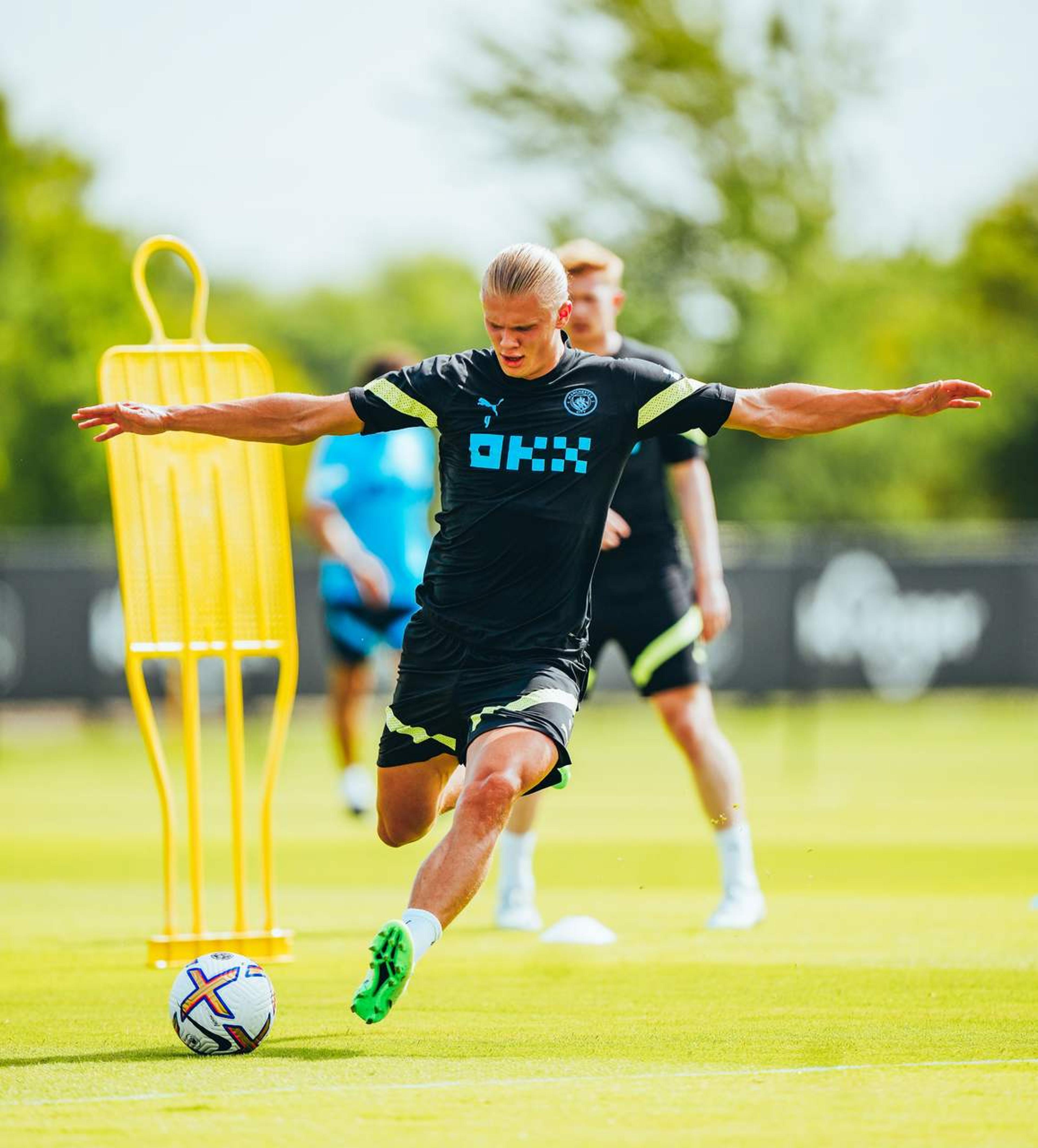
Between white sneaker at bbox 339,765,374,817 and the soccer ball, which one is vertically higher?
the soccer ball

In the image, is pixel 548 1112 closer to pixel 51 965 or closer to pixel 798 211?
pixel 51 965

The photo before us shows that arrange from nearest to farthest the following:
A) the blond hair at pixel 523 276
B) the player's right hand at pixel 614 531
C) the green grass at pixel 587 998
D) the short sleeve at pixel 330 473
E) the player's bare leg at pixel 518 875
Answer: the green grass at pixel 587 998 < the blond hair at pixel 523 276 < the player's right hand at pixel 614 531 < the player's bare leg at pixel 518 875 < the short sleeve at pixel 330 473

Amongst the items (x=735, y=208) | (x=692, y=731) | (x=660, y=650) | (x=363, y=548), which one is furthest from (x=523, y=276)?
(x=735, y=208)

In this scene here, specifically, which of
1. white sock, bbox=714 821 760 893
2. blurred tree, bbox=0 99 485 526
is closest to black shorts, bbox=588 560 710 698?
white sock, bbox=714 821 760 893

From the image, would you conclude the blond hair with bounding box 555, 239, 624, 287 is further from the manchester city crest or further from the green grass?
the green grass

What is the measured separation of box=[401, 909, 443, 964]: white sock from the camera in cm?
546

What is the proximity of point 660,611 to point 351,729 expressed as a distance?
→ 14.8 ft

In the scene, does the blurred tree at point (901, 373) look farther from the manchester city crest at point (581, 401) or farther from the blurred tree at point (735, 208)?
the manchester city crest at point (581, 401)

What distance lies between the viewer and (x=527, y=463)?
605 centimetres

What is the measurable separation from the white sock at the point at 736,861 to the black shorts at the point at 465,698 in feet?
6.85

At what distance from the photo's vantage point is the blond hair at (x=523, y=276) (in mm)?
5836

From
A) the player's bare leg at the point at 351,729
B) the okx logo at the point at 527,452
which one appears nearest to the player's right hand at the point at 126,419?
the okx logo at the point at 527,452

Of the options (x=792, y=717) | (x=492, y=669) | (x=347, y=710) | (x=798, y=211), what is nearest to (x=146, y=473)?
(x=492, y=669)

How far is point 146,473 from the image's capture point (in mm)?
7117
